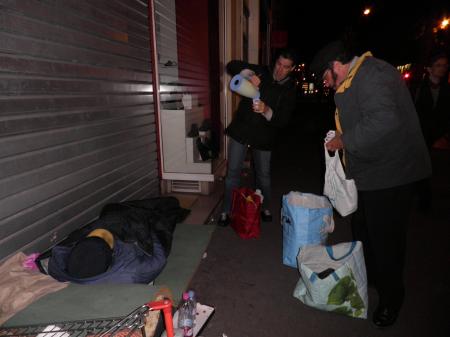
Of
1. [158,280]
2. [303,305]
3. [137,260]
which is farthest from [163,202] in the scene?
[303,305]

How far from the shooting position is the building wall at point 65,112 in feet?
7.03

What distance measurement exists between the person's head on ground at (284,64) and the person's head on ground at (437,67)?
2.18 meters

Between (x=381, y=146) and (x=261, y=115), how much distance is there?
1.80 m

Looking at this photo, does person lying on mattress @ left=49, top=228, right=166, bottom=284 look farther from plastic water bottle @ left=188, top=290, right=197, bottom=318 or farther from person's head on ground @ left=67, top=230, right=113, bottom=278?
plastic water bottle @ left=188, top=290, right=197, bottom=318

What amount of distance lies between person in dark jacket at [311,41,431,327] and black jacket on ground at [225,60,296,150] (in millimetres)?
1158

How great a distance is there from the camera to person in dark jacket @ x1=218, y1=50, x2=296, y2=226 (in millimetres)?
3381

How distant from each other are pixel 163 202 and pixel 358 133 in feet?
7.81

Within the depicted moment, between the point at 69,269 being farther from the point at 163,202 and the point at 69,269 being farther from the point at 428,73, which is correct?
the point at 428,73

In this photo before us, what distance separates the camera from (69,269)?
2109 millimetres

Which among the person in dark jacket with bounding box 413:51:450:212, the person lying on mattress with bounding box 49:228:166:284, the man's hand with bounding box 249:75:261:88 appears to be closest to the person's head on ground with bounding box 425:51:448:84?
the person in dark jacket with bounding box 413:51:450:212

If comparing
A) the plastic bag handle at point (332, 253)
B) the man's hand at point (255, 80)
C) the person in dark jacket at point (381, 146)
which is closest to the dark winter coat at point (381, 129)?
the person in dark jacket at point (381, 146)

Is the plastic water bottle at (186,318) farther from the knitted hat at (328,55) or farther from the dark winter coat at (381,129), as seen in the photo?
the knitted hat at (328,55)

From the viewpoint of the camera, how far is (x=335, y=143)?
2242 mm

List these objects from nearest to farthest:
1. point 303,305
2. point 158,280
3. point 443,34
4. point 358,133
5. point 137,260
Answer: point 358,133, point 137,260, point 303,305, point 158,280, point 443,34
